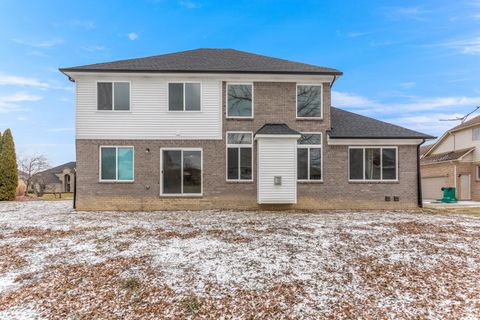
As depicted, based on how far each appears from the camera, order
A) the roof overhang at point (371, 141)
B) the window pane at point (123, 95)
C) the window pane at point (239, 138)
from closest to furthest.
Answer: the window pane at point (123, 95)
the window pane at point (239, 138)
the roof overhang at point (371, 141)

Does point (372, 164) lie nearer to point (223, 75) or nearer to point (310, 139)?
point (310, 139)

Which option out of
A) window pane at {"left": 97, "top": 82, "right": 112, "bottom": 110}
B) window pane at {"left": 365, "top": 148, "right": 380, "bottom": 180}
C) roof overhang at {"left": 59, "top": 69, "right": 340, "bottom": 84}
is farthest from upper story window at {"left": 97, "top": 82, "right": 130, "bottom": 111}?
window pane at {"left": 365, "top": 148, "right": 380, "bottom": 180}

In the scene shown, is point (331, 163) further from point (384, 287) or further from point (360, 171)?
point (384, 287)

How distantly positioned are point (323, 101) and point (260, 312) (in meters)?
10.3

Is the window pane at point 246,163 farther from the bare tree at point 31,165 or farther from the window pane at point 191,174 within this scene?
the bare tree at point 31,165

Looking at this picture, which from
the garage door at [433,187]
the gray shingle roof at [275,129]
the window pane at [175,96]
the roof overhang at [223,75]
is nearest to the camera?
the gray shingle roof at [275,129]

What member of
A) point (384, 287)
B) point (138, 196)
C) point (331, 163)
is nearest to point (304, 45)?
point (331, 163)

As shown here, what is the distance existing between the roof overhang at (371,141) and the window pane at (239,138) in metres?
3.57

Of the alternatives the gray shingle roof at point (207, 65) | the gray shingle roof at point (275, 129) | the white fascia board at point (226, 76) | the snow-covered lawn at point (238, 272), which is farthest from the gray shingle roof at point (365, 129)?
the snow-covered lawn at point (238, 272)

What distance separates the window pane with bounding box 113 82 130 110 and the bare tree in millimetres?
34322

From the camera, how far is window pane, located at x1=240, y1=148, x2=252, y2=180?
38.8 ft

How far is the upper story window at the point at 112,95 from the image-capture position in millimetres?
11656

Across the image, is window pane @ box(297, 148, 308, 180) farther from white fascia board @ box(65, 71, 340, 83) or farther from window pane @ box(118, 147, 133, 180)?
window pane @ box(118, 147, 133, 180)

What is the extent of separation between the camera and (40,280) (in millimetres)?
4656
